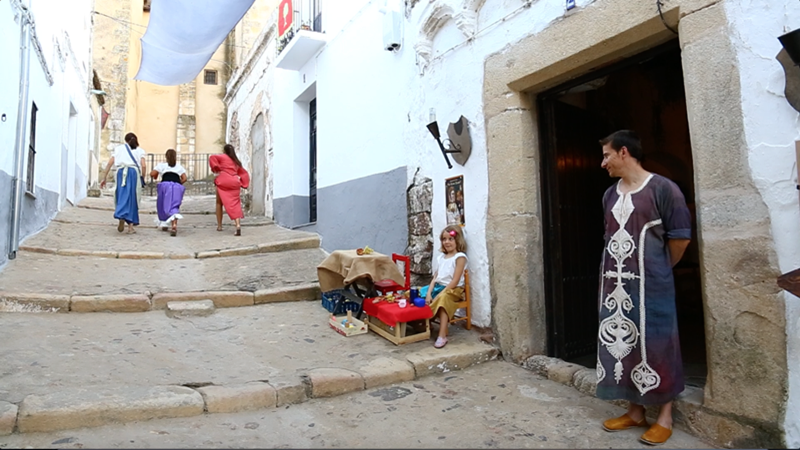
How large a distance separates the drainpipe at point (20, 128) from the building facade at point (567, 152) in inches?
117

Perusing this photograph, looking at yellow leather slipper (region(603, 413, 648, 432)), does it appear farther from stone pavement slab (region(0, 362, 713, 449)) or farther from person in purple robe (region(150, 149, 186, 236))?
person in purple robe (region(150, 149, 186, 236))

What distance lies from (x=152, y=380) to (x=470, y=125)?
284cm

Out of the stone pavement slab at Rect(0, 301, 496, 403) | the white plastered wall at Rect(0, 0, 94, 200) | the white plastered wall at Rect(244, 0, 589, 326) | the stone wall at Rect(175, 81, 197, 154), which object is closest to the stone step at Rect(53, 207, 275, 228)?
the white plastered wall at Rect(0, 0, 94, 200)

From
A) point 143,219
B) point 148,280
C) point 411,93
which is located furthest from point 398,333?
point 143,219

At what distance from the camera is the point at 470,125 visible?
388 centimetres

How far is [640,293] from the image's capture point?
224 cm

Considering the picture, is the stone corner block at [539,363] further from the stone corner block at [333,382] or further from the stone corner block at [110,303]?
the stone corner block at [110,303]

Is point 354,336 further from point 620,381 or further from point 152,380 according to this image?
point 620,381

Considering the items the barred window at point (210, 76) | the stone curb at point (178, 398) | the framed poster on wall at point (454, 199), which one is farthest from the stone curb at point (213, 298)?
the barred window at point (210, 76)

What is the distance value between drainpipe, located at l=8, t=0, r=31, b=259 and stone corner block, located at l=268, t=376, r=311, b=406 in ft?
12.5

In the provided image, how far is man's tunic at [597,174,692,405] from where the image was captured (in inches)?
86.2

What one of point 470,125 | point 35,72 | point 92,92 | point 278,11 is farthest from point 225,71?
point 470,125

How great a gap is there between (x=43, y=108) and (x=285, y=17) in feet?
11.7

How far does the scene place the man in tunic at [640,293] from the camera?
219 centimetres
